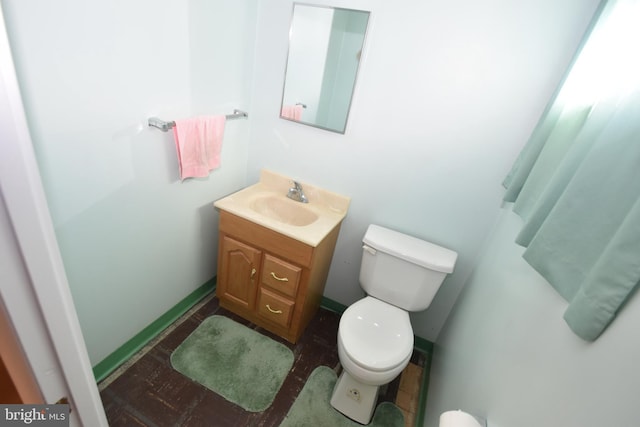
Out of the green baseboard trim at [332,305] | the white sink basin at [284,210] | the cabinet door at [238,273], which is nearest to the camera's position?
the cabinet door at [238,273]

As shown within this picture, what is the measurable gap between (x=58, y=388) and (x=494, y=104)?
5.96 feet

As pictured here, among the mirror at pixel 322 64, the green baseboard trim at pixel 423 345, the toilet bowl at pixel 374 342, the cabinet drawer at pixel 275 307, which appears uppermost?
the mirror at pixel 322 64

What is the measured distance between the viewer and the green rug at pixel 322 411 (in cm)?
145

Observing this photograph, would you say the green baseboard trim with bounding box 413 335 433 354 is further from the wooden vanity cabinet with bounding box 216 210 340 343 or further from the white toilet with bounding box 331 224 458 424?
the wooden vanity cabinet with bounding box 216 210 340 343

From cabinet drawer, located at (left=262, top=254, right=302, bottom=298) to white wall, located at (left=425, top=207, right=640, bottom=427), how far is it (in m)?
0.87

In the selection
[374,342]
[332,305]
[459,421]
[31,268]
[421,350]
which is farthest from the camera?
[332,305]

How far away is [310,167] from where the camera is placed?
1822mm

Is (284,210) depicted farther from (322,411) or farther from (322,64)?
(322,411)

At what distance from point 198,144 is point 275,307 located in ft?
3.27

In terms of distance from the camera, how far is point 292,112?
5.72 ft

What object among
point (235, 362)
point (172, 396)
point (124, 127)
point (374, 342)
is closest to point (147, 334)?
point (172, 396)

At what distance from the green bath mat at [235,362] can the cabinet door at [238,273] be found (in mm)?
185

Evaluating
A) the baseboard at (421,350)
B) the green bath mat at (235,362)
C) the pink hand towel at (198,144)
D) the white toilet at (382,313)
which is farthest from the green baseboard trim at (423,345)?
the pink hand towel at (198,144)

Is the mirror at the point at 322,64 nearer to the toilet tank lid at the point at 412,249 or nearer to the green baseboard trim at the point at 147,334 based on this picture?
the toilet tank lid at the point at 412,249
